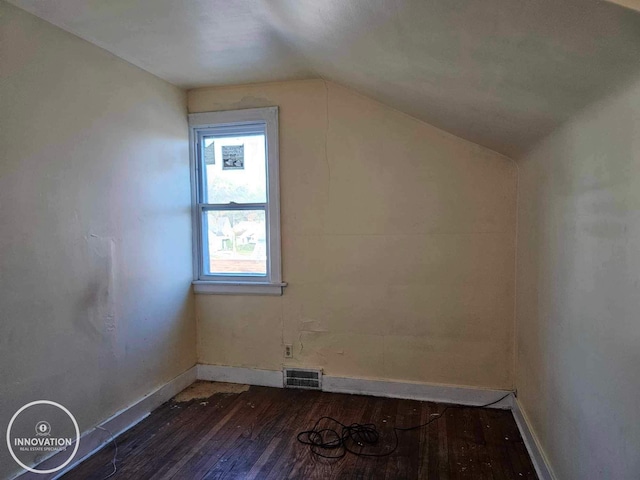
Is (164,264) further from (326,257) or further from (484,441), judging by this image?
(484,441)

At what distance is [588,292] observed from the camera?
1438 millimetres

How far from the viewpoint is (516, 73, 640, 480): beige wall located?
1129 mm

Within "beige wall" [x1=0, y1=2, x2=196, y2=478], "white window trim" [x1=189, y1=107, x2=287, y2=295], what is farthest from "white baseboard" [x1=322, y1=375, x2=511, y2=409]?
"beige wall" [x1=0, y1=2, x2=196, y2=478]

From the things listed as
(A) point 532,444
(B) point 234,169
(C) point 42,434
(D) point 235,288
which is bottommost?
(A) point 532,444

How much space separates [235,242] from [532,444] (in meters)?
2.48

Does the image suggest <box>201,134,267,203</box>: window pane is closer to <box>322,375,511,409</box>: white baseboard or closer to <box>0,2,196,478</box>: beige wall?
<box>0,2,196,478</box>: beige wall

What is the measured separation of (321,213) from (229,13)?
151 cm

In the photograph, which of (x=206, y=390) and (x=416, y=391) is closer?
(x=416, y=391)

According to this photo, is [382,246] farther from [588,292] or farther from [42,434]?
[42,434]

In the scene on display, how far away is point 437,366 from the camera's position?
292cm

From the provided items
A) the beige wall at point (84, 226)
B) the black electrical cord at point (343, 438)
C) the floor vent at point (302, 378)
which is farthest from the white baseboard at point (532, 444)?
the beige wall at point (84, 226)

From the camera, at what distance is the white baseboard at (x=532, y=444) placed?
6.37 ft

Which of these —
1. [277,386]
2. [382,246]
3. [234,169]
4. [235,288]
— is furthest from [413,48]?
[277,386]

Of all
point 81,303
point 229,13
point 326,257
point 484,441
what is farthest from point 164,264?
point 484,441
